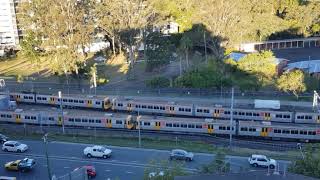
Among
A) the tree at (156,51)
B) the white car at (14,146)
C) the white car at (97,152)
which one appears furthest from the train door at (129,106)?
the tree at (156,51)

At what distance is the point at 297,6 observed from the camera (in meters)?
72.1

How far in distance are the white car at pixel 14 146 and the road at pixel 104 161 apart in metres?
0.38

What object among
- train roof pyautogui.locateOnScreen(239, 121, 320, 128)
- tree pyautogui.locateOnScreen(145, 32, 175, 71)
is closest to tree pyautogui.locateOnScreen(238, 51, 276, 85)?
tree pyautogui.locateOnScreen(145, 32, 175, 71)

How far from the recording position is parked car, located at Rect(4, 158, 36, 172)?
3291 cm

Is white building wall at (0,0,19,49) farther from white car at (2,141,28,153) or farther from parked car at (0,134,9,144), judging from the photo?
white car at (2,141,28,153)

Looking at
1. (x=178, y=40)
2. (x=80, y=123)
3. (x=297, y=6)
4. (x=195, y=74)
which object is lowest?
(x=80, y=123)

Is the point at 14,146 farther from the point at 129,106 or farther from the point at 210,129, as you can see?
the point at 210,129

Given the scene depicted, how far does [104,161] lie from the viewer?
3494cm

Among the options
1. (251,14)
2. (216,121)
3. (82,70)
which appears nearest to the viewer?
(216,121)

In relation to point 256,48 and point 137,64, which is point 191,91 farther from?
point 256,48

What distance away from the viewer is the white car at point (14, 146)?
3703 centimetres

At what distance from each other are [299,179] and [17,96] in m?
41.3

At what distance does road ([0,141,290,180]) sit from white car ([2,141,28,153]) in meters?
0.38

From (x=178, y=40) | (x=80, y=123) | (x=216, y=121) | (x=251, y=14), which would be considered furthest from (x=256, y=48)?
(x=80, y=123)
